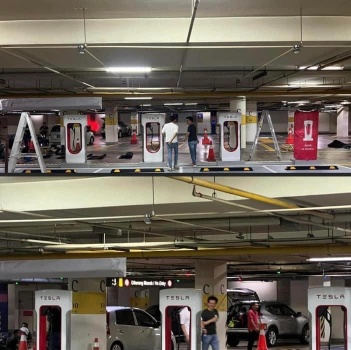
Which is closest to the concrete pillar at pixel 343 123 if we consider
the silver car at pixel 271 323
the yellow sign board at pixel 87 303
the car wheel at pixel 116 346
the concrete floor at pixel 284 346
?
the concrete floor at pixel 284 346

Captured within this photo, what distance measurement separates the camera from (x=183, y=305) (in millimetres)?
13531

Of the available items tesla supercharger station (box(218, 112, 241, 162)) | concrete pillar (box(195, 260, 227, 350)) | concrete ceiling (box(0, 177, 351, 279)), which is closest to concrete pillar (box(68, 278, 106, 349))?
concrete ceiling (box(0, 177, 351, 279))

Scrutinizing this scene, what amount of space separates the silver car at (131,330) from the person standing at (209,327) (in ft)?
24.0

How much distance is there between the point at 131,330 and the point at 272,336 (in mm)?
6156

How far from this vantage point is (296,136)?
62.1ft

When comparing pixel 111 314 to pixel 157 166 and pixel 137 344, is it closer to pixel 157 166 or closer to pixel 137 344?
pixel 137 344

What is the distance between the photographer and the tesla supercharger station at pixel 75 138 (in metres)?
21.2

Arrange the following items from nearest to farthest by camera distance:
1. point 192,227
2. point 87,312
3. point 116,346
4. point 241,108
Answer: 1. point 192,227
2. point 116,346
3. point 87,312
4. point 241,108

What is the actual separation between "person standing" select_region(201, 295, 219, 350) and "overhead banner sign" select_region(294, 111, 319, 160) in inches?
255

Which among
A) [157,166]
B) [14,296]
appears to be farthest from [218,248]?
[14,296]

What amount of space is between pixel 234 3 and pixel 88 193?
404 centimetres

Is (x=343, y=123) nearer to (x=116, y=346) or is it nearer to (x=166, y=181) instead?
(x=116, y=346)

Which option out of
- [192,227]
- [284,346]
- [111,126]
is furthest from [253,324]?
[111,126]

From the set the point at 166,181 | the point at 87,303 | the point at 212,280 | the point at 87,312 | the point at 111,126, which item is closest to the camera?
the point at 166,181
